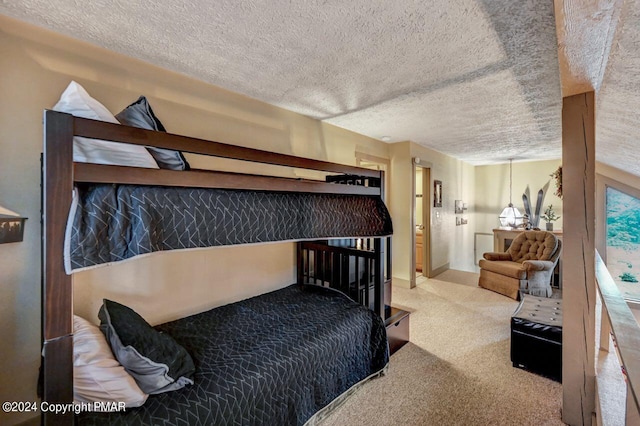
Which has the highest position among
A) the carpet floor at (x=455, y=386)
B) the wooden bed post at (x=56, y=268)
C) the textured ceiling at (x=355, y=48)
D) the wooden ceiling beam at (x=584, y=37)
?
the textured ceiling at (x=355, y=48)

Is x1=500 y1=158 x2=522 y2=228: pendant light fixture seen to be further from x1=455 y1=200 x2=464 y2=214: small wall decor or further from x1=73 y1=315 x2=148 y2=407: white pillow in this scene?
x1=73 y1=315 x2=148 y2=407: white pillow

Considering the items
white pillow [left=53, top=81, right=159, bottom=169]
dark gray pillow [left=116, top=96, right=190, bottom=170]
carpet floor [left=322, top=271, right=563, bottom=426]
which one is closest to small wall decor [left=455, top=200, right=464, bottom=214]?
carpet floor [left=322, top=271, right=563, bottom=426]

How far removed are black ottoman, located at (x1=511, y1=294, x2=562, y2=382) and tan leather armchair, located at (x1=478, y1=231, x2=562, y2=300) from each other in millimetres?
1602

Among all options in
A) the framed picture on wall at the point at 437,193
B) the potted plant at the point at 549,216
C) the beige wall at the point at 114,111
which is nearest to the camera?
the beige wall at the point at 114,111

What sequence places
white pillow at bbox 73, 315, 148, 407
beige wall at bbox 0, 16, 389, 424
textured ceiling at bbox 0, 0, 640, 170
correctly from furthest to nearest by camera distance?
beige wall at bbox 0, 16, 389, 424 → textured ceiling at bbox 0, 0, 640, 170 → white pillow at bbox 73, 315, 148, 407

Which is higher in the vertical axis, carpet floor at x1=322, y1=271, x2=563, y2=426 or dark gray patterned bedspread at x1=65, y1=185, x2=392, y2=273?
dark gray patterned bedspread at x1=65, y1=185, x2=392, y2=273

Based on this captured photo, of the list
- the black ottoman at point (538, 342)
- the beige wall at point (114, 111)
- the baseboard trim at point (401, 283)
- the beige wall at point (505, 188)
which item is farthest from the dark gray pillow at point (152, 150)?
the beige wall at point (505, 188)

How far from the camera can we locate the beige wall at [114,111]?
147 centimetres

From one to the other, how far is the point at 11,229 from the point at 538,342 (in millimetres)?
3665

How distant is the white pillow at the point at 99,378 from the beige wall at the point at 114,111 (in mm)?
615

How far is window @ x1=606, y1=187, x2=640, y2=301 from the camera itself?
14.4 feet

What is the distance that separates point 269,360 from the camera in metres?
1.54

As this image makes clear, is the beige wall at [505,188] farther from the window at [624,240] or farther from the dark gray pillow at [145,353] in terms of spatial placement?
the dark gray pillow at [145,353]

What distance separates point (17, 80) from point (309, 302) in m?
2.40
